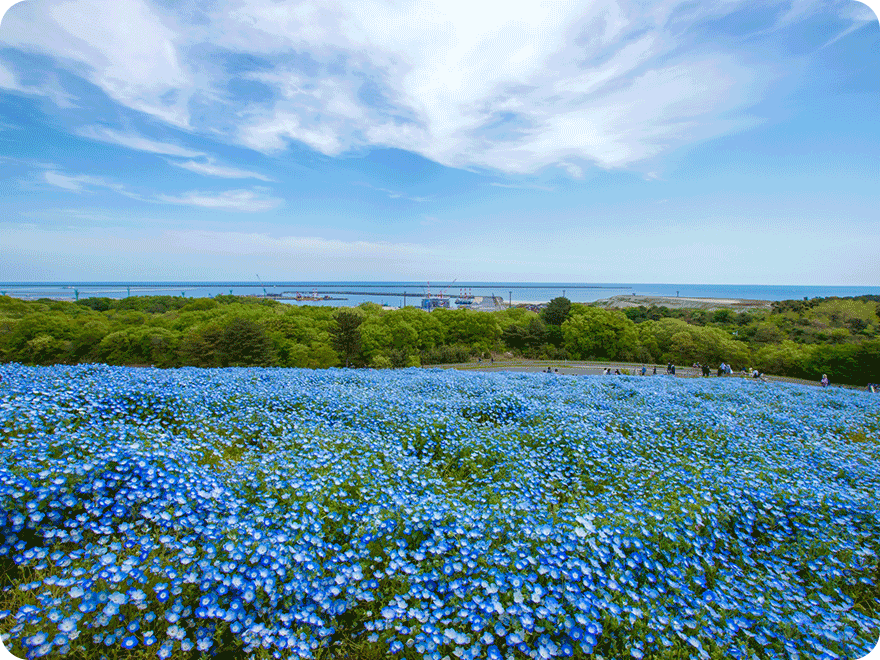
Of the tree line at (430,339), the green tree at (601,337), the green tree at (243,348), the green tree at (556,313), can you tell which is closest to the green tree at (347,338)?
the tree line at (430,339)

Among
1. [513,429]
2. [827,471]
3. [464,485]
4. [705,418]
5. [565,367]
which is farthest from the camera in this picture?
[565,367]

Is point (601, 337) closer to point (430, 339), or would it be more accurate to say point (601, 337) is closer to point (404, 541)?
point (430, 339)

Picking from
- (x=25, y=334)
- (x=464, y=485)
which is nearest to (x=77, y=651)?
(x=464, y=485)

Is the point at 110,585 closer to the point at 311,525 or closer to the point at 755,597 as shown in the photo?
the point at 311,525

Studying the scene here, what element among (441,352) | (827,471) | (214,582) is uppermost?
(214,582)

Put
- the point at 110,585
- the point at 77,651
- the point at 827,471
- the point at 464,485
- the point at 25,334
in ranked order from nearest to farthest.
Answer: the point at 77,651, the point at 110,585, the point at 464,485, the point at 827,471, the point at 25,334

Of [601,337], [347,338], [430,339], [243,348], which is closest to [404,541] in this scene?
[243,348]

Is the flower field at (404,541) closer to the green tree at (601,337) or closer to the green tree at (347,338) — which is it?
the green tree at (347,338)

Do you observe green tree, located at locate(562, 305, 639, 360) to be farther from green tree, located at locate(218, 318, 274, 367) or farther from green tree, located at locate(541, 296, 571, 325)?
green tree, located at locate(218, 318, 274, 367)
